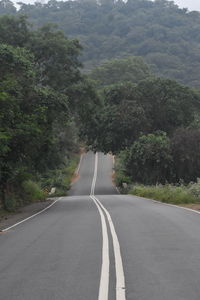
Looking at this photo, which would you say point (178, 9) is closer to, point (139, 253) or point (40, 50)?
point (40, 50)

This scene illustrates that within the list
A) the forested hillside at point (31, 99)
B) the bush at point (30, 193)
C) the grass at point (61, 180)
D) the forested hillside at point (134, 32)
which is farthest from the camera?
the forested hillside at point (134, 32)

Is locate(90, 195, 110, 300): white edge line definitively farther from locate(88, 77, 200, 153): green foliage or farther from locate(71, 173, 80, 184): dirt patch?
locate(71, 173, 80, 184): dirt patch

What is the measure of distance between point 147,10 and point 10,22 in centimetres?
16255

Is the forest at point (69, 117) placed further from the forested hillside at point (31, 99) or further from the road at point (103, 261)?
the road at point (103, 261)

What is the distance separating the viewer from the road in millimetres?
7082

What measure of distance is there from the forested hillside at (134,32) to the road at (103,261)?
4721 inches

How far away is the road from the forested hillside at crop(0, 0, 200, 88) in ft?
393

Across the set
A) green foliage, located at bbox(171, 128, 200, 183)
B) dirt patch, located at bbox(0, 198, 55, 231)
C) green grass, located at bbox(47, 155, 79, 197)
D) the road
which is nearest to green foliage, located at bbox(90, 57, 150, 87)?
green grass, located at bbox(47, 155, 79, 197)

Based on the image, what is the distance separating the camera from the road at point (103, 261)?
23.2 ft

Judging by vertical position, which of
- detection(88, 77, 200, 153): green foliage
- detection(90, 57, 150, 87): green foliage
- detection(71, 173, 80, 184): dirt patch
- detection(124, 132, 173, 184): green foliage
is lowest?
detection(71, 173, 80, 184): dirt patch

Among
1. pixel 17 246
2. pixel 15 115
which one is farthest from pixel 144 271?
pixel 15 115

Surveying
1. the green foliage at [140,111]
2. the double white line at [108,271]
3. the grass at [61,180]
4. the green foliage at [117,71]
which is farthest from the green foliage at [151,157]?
the green foliage at [117,71]

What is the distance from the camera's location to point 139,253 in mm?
10102

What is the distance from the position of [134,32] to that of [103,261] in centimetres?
16442
